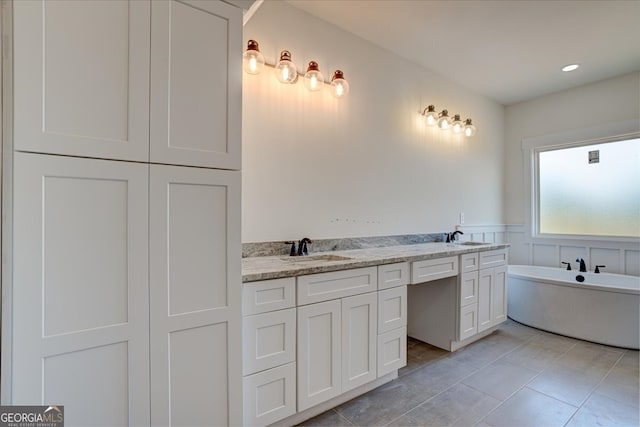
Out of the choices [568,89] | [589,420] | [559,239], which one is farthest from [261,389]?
[568,89]

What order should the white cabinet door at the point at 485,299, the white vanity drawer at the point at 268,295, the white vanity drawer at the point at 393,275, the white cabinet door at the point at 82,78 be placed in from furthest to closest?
the white cabinet door at the point at 485,299
the white vanity drawer at the point at 393,275
the white vanity drawer at the point at 268,295
the white cabinet door at the point at 82,78

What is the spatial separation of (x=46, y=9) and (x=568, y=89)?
4778 mm

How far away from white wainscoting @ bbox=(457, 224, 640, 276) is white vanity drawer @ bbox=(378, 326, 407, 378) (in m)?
1.87

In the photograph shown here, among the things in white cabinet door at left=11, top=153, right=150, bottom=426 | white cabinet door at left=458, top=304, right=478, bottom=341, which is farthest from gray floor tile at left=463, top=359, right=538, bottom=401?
white cabinet door at left=11, top=153, right=150, bottom=426

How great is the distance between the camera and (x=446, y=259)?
7.89 ft

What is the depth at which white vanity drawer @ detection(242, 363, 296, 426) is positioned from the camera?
143 cm

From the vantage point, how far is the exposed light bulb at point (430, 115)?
3.05 m

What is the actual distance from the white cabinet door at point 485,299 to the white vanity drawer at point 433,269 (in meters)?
0.42

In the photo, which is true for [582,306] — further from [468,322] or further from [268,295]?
[268,295]

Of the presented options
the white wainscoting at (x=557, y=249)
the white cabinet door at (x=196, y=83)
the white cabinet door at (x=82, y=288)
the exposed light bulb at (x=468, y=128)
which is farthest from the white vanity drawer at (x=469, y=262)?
the white cabinet door at (x=82, y=288)

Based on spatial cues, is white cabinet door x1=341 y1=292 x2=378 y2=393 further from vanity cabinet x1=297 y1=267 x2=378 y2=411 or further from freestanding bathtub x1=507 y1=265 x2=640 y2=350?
freestanding bathtub x1=507 y1=265 x2=640 y2=350

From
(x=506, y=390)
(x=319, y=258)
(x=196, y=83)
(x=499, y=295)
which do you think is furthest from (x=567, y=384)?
(x=196, y=83)

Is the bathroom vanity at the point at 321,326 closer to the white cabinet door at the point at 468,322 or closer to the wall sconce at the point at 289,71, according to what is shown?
the white cabinet door at the point at 468,322

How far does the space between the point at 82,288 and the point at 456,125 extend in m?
3.52
